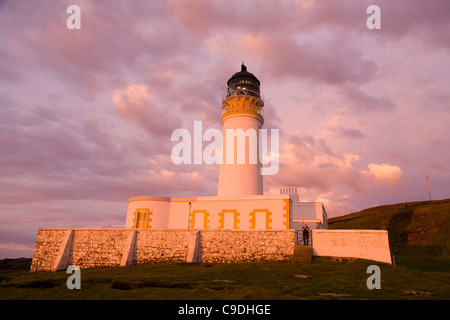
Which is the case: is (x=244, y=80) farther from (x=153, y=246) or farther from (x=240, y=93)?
(x=153, y=246)

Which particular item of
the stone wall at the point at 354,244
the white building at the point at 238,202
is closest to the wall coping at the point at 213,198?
the white building at the point at 238,202

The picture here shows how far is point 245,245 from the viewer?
73.6 ft

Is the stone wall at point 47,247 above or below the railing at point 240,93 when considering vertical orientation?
below

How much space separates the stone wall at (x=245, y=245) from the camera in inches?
854

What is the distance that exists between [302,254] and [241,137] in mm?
14901

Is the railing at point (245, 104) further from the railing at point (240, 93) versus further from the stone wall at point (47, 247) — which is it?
the stone wall at point (47, 247)

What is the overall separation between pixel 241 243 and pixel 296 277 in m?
8.24

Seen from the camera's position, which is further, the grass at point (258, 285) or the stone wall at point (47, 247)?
the stone wall at point (47, 247)

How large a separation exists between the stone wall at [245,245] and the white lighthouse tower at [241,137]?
778 centimetres

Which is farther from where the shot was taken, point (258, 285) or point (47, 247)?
point (47, 247)

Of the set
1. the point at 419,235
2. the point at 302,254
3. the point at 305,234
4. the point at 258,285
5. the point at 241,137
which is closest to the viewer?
the point at 258,285

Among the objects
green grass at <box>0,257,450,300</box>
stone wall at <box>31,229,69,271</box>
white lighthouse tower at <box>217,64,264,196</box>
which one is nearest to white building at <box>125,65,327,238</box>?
white lighthouse tower at <box>217,64,264,196</box>

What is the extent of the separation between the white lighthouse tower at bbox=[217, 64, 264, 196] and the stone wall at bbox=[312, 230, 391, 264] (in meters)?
10.1

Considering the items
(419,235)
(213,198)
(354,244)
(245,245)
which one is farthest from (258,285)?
(419,235)
